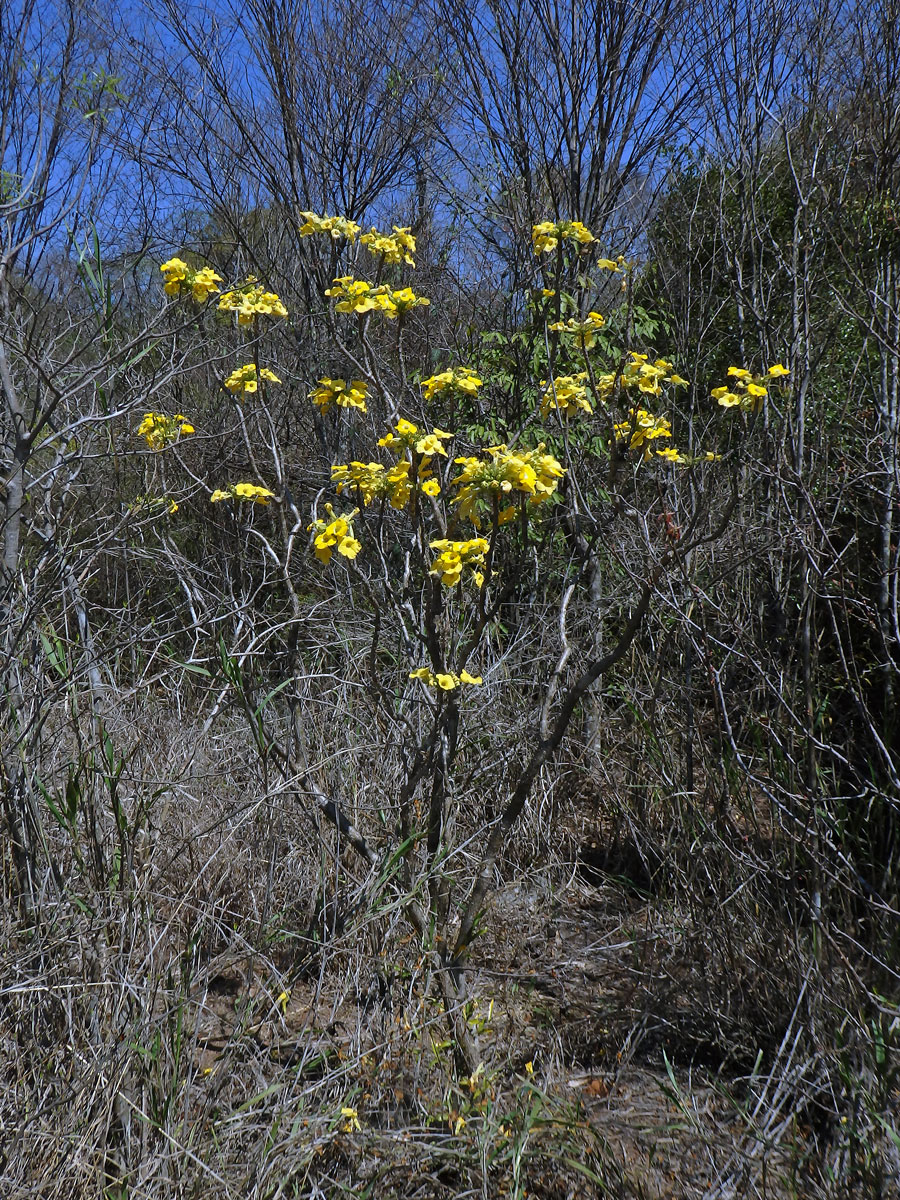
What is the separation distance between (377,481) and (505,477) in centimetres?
37

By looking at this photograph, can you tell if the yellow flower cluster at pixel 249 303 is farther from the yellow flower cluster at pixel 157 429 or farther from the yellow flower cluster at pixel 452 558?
the yellow flower cluster at pixel 452 558

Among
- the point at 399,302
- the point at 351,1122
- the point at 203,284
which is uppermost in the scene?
the point at 203,284

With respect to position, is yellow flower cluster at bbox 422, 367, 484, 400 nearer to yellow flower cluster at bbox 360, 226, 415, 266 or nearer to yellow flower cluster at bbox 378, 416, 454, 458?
yellow flower cluster at bbox 378, 416, 454, 458

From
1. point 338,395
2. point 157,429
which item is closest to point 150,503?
point 157,429

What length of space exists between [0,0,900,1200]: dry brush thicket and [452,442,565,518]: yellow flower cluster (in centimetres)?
4

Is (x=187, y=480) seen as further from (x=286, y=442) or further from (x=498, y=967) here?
(x=498, y=967)

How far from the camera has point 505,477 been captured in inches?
78.3

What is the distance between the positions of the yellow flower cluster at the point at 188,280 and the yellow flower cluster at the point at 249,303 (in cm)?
7

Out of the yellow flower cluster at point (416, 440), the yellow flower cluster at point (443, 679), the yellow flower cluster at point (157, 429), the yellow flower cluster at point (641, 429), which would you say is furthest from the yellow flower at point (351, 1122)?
the yellow flower cluster at point (157, 429)

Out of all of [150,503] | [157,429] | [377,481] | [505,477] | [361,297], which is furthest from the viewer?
[150,503]

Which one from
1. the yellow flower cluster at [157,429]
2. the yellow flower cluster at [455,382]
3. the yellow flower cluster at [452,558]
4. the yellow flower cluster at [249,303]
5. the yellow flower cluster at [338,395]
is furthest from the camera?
the yellow flower cluster at [157,429]

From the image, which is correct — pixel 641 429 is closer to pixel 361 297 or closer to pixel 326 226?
pixel 361 297

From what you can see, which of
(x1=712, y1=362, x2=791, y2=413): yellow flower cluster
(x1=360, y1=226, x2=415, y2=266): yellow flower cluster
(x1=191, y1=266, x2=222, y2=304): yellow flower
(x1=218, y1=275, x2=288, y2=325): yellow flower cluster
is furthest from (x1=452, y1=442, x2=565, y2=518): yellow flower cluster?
(x1=191, y1=266, x2=222, y2=304): yellow flower

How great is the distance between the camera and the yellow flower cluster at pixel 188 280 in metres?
2.54
